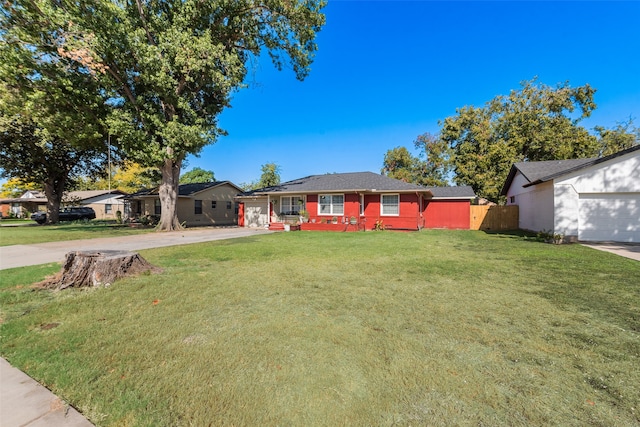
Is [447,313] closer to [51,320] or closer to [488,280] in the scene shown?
[488,280]

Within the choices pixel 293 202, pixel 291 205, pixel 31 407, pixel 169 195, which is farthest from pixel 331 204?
pixel 31 407

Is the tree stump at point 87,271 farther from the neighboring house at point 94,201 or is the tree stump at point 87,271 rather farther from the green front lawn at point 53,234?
the neighboring house at point 94,201

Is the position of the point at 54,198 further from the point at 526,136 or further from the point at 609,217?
the point at 526,136

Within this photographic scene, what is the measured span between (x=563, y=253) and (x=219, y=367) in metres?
10.7

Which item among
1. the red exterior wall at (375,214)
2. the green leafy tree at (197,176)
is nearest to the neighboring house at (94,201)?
the green leafy tree at (197,176)

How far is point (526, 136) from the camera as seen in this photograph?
2445 centimetres

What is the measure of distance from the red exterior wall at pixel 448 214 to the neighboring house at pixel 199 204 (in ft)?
63.7

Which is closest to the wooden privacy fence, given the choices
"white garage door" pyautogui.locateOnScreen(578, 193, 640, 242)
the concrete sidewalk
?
"white garage door" pyautogui.locateOnScreen(578, 193, 640, 242)

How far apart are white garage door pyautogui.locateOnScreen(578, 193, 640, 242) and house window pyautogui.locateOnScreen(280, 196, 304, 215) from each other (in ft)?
48.5

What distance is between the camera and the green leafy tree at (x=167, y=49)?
39.4 feet

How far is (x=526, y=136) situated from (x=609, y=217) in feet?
54.8

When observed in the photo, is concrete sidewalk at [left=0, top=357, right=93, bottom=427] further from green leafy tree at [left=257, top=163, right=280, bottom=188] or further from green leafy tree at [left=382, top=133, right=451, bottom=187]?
green leafy tree at [left=257, top=163, right=280, bottom=188]

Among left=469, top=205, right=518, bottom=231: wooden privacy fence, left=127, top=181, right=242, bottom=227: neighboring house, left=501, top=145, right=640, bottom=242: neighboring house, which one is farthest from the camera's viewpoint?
left=127, top=181, right=242, bottom=227: neighboring house

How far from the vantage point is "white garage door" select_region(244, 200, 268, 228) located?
70.2ft
